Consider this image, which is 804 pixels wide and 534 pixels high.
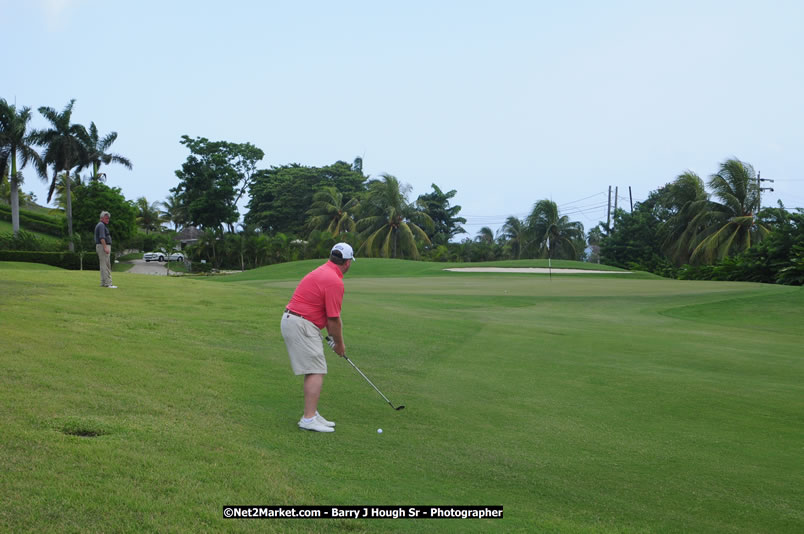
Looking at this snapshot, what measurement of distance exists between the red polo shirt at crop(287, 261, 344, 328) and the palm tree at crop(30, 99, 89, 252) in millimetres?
71650

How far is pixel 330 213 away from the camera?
8512 centimetres

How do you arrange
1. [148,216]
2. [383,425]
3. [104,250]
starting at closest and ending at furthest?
[383,425] → [104,250] → [148,216]

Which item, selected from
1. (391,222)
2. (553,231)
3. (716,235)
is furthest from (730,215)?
(391,222)

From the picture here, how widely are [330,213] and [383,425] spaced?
78.1 metres

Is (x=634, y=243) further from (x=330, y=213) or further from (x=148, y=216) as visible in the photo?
(x=148, y=216)

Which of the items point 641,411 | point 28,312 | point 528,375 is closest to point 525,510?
point 641,411

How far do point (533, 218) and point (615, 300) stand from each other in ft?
154

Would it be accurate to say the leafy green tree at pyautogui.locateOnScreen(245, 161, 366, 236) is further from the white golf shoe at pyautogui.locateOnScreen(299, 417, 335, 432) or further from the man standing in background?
the white golf shoe at pyautogui.locateOnScreen(299, 417, 335, 432)

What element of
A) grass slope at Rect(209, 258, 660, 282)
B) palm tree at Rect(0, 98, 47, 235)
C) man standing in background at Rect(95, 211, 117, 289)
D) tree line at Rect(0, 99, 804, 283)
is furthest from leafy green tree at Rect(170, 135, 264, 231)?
man standing in background at Rect(95, 211, 117, 289)

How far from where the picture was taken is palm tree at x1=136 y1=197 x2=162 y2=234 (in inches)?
4983

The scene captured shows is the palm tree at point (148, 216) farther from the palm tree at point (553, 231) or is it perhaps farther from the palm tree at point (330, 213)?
the palm tree at point (553, 231)

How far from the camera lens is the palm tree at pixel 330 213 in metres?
82.6

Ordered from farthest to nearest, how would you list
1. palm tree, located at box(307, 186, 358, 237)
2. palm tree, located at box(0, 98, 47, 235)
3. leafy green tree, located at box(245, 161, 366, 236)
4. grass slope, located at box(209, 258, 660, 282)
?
1. leafy green tree, located at box(245, 161, 366, 236)
2. palm tree, located at box(307, 186, 358, 237)
3. palm tree, located at box(0, 98, 47, 235)
4. grass slope, located at box(209, 258, 660, 282)

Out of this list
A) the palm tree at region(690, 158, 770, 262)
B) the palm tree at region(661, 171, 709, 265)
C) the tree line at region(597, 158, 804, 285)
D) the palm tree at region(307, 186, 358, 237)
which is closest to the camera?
the tree line at region(597, 158, 804, 285)
